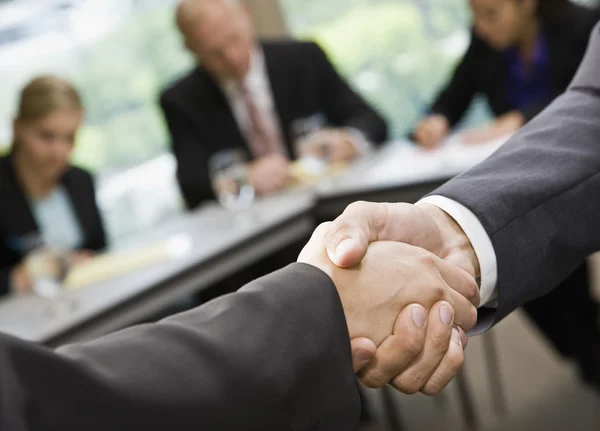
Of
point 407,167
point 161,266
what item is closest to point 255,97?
point 407,167

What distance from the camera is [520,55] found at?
2.65m

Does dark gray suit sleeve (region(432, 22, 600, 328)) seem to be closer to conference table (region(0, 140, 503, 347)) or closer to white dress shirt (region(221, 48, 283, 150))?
conference table (region(0, 140, 503, 347))

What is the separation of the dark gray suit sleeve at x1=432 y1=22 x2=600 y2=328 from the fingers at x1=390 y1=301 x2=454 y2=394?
0.36ft

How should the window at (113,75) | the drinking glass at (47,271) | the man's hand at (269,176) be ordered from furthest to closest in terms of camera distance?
the window at (113,75) → the man's hand at (269,176) → the drinking glass at (47,271)

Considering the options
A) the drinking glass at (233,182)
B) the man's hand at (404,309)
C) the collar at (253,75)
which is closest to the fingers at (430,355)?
the man's hand at (404,309)

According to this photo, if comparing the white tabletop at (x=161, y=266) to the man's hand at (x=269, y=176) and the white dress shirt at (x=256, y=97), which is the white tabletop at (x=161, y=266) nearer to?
the man's hand at (x=269, y=176)

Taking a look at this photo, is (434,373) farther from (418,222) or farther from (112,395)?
(112,395)

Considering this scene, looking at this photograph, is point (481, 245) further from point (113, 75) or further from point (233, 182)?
point (113, 75)

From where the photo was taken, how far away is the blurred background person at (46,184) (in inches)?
102

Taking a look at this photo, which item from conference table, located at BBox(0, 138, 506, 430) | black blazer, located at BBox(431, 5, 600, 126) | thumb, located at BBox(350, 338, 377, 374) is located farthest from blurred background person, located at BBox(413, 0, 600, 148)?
thumb, located at BBox(350, 338, 377, 374)

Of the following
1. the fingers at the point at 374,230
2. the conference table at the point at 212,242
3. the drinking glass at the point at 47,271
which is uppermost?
the fingers at the point at 374,230

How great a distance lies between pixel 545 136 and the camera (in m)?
1.15

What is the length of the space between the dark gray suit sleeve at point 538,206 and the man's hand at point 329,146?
1532 millimetres

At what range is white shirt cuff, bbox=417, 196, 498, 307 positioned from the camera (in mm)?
1055
